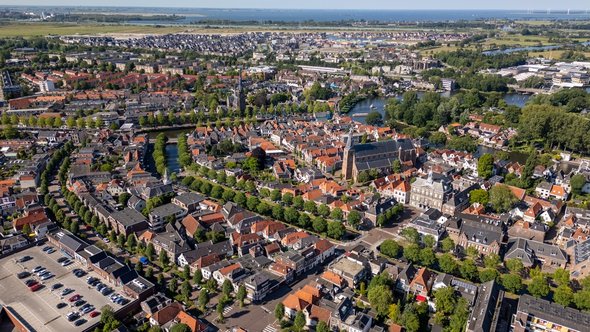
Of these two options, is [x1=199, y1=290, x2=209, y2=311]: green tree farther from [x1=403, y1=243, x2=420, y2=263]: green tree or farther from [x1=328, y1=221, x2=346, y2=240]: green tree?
[x1=403, y1=243, x2=420, y2=263]: green tree

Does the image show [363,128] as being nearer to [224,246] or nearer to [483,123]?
[483,123]

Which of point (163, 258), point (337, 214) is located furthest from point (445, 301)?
point (163, 258)

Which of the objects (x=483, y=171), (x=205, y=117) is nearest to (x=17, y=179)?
(x=205, y=117)

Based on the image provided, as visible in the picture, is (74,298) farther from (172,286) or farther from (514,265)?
(514,265)

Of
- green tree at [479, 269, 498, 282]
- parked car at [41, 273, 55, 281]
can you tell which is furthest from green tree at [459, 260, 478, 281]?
parked car at [41, 273, 55, 281]

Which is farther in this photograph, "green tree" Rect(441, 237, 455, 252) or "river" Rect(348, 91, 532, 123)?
"river" Rect(348, 91, 532, 123)

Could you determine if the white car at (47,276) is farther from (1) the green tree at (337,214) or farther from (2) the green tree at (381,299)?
(1) the green tree at (337,214)

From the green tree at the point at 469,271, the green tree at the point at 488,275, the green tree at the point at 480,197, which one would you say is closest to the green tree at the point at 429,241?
the green tree at the point at 469,271
